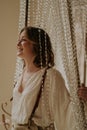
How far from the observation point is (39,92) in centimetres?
89

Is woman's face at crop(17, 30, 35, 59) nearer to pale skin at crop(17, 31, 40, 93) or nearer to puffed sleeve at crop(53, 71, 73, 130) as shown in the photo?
pale skin at crop(17, 31, 40, 93)

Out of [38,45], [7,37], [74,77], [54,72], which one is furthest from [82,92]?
[7,37]

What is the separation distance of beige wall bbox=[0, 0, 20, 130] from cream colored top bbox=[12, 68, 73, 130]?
67 centimetres

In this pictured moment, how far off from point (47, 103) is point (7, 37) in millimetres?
925

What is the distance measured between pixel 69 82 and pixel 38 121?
0.74 ft

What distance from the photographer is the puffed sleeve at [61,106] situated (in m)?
0.78

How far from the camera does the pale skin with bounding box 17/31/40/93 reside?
3.10 ft

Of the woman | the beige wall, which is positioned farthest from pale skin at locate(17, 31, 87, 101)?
the beige wall

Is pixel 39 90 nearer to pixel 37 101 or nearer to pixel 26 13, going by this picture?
pixel 37 101

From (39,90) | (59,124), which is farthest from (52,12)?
(59,124)

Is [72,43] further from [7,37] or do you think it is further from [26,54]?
[7,37]

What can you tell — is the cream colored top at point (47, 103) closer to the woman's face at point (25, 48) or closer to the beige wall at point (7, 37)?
the woman's face at point (25, 48)

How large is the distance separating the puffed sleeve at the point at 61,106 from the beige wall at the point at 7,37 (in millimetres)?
796

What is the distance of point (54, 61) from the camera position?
879 mm
